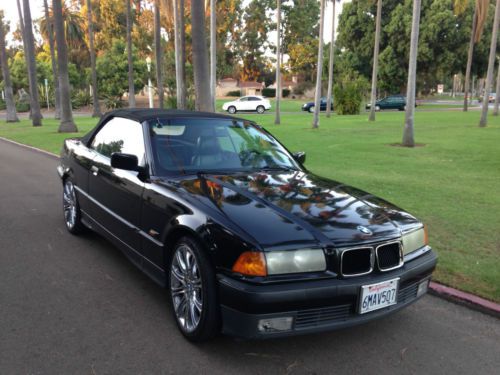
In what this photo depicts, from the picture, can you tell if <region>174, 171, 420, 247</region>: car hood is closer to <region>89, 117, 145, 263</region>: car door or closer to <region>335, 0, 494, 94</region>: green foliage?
<region>89, 117, 145, 263</region>: car door

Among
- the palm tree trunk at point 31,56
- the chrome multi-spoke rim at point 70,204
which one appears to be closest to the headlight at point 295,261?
the chrome multi-spoke rim at point 70,204

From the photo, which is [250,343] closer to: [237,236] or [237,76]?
[237,236]

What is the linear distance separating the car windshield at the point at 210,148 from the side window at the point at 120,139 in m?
0.16

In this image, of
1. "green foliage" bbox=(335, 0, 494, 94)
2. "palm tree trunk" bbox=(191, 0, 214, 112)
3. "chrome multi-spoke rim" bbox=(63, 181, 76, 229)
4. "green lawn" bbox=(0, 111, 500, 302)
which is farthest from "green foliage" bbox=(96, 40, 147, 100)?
"chrome multi-spoke rim" bbox=(63, 181, 76, 229)

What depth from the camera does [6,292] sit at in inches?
160

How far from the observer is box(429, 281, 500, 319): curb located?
12.6 feet

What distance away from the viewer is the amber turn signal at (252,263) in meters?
2.78

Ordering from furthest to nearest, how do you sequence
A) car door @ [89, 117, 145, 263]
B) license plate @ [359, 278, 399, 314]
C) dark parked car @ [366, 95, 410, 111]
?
dark parked car @ [366, 95, 410, 111] → car door @ [89, 117, 145, 263] → license plate @ [359, 278, 399, 314]

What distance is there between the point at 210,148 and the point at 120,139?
3.30 ft

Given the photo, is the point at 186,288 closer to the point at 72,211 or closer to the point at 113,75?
the point at 72,211

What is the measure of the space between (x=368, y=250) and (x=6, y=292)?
3158 millimetres

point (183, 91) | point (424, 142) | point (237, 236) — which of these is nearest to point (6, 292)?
point (237, 236)

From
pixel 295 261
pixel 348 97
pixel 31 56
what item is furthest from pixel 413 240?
pixel 348 97

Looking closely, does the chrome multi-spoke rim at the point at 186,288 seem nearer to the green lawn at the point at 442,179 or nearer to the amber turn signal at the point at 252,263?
the amber turn signal at the point at 252,263
